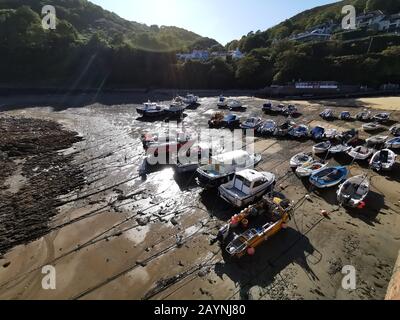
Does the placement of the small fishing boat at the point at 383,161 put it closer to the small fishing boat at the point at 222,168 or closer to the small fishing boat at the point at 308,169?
the small fishing boat at the point at 308,169

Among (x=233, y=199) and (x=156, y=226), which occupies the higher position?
(x=233, y=199)

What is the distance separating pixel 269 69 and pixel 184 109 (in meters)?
26.8

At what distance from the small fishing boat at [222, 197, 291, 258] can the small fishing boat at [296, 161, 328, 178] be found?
5499 mm

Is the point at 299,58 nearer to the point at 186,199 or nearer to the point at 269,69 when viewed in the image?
the point at 269,69

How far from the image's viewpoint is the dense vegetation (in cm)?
6047

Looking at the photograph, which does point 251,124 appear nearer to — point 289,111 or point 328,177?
point 289,111

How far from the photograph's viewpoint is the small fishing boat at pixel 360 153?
25839 mm

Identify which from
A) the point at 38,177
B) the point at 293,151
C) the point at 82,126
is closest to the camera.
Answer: the point at 38,177

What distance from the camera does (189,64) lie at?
70875mm

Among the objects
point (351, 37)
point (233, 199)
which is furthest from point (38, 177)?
point (351, 37)

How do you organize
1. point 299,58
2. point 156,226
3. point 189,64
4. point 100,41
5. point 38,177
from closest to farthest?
point 156,226
point 38,177
point 299,58
point 189,64
point 100,41

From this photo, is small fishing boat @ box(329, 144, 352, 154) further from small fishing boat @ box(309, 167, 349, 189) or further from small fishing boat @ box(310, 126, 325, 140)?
small fishing boat @ box(309, 167, 349, 189)

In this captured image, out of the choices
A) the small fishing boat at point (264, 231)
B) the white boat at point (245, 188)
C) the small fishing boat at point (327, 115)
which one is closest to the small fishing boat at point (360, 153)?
the white boat at point (245, 188)

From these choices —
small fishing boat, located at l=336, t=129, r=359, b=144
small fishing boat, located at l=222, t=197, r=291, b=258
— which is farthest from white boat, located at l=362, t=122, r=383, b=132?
small fishing boat, located at l=222, t=197, r=291, b=258
